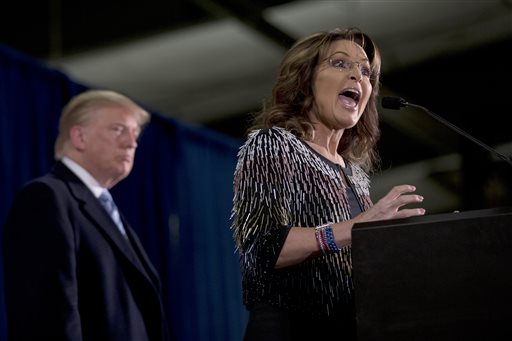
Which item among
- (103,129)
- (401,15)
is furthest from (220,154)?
(103,129)

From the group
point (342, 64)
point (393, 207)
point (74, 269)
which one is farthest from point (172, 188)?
point (393, 207)

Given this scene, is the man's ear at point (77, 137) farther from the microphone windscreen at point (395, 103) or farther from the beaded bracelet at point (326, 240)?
the beaded bracelet at point (326, 240)

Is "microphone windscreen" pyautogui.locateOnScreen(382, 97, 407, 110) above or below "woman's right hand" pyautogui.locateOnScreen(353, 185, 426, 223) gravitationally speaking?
above

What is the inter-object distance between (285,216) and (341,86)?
0.29 m

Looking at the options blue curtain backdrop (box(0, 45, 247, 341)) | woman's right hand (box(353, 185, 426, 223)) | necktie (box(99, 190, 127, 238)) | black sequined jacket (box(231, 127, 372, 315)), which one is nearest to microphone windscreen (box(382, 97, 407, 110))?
black sequined jacket (box(231, 127, 372, 315))

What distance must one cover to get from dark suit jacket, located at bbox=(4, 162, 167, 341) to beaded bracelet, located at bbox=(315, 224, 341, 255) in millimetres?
1048

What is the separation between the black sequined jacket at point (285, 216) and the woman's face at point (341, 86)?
10 cm

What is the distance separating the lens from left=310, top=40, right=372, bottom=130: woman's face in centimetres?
168

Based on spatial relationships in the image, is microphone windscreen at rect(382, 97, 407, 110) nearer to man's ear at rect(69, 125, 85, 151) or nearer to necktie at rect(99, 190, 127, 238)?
necktie at rect(99, 190, 127, 238)

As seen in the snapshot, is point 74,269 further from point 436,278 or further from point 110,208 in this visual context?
point 436,278

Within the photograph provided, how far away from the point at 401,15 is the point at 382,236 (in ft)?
13.5

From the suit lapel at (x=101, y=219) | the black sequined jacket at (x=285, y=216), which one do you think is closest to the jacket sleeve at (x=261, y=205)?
the black sequined jacket at (x=285, y=216)

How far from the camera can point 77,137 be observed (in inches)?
113

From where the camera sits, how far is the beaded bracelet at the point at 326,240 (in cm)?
146
